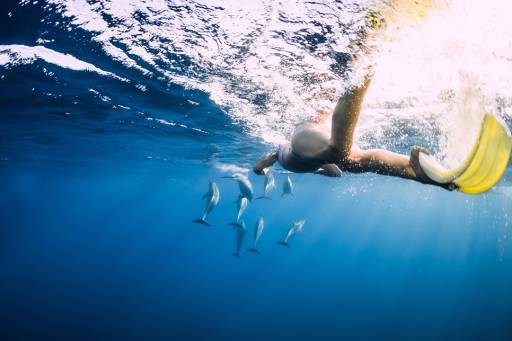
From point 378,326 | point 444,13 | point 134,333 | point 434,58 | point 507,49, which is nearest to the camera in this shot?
point 444,13

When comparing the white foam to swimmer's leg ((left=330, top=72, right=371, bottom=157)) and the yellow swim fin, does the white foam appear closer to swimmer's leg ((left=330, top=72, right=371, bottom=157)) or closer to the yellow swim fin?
swimmer's leg ((left=330, top=72, right=371, bottom=157))

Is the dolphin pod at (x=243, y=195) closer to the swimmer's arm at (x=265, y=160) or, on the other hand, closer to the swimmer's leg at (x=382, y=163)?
the swimmer's arm at (x=265, y=160)

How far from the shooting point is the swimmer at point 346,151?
386 centimetres

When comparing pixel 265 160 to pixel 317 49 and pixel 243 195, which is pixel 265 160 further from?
pixel 243 195

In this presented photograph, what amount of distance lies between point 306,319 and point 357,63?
46.6 metres

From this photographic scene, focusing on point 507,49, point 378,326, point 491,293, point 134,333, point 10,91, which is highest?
point 507,49

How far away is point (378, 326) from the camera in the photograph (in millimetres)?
43438

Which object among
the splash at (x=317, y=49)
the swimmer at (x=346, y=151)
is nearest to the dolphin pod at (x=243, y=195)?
the splash at (x=317, y=49)

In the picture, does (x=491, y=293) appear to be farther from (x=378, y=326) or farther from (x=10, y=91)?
(x=10, y=91)

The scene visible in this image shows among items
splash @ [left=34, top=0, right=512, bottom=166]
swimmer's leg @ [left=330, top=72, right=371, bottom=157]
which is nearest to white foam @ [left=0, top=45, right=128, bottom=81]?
splash @ [left=34, top=0, right=512, bottom=166]

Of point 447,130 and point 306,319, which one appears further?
point 306,319

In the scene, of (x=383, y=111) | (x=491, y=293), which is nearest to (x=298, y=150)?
(x=383, y=111)

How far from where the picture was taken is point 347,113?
383 cm

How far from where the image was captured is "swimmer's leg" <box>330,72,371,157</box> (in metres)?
3.83
